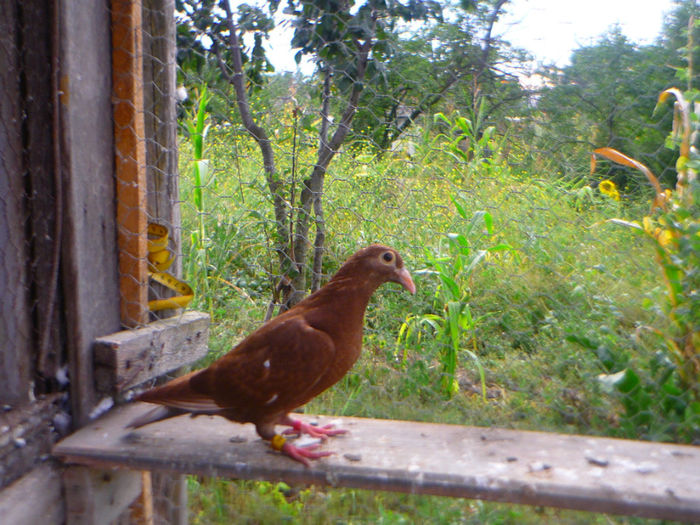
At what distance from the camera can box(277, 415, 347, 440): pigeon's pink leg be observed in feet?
4.75

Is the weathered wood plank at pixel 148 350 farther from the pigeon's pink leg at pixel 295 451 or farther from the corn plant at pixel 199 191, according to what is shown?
the corn plant at pixel 199 191

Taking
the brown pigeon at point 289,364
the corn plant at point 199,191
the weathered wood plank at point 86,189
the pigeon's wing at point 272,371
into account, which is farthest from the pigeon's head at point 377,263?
the corn plant at point 199,191

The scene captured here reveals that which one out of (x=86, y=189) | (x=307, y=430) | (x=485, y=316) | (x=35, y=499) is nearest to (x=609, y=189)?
(x=485, y=316)

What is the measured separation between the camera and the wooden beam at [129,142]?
1444mm

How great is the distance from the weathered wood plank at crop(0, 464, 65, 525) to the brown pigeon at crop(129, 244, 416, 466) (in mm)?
225

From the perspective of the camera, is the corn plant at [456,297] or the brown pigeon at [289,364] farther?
the corn plant at [456,297]

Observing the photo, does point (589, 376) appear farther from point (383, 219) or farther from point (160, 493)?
point (160, 493)

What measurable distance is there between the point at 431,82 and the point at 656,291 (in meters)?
0.93

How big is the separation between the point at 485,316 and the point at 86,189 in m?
1.29

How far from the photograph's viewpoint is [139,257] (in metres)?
1.50

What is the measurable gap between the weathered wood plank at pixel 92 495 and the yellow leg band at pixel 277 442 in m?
0.46

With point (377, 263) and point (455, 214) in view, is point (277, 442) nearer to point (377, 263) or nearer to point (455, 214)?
point (377, 263)

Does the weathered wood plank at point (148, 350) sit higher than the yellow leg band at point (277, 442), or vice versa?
the weathered wood plank at point (148, 350)

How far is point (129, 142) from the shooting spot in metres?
1.46
